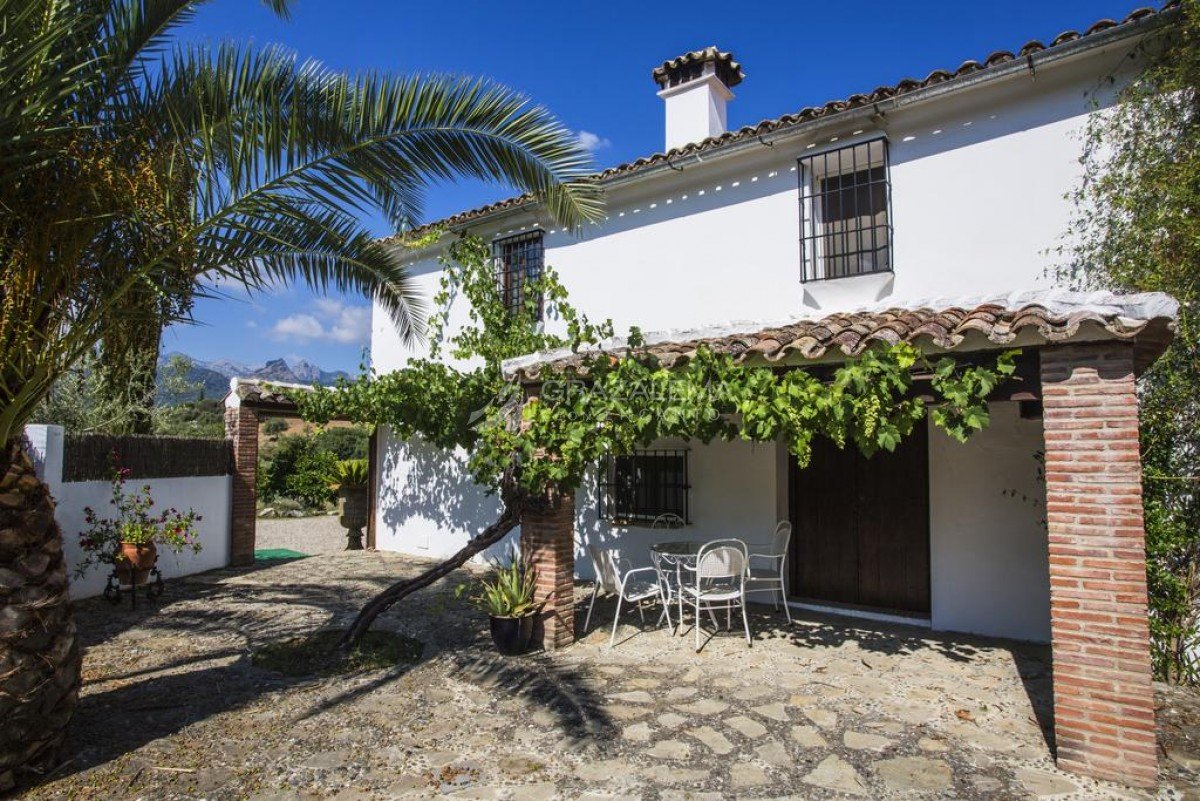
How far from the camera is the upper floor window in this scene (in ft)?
25.0

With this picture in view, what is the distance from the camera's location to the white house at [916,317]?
13.0ft

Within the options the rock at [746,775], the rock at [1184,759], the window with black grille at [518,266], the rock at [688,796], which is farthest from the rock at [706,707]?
the window with black grille at [518,266]

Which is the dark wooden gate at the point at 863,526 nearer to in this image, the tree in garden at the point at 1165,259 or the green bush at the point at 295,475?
the tree in garden at the point at 1165,259

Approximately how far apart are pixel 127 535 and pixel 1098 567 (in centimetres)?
1020

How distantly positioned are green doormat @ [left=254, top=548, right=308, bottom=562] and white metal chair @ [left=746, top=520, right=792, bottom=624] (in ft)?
27.4

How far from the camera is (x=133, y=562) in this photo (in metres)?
8.40

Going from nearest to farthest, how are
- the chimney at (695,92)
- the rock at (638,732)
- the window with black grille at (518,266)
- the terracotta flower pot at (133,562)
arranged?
the rock at (638,732)
the terracotta flower pot at (133,562)
the chimney at (695,92)
the window with black grille at (518,266)

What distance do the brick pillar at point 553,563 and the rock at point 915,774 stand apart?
10.0 feet

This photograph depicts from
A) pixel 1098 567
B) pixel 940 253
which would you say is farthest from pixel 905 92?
pixel 1098 567

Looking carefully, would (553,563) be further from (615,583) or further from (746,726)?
(746,726)

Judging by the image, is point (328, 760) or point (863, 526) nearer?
point (328, 760)

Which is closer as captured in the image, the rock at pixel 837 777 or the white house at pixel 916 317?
the rock at pixel 837 777

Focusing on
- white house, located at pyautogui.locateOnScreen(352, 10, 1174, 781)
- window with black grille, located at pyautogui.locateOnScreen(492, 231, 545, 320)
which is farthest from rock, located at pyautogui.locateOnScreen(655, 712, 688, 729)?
window with black grille, located at pyautogui.locateOnScreen(492, 231, 545, 320)

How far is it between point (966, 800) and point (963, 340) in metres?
2.66
